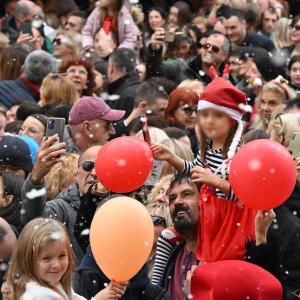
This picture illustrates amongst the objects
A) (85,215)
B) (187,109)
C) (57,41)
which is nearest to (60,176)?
(85,215)

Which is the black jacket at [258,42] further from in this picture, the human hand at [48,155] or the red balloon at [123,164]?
the human hand at [48,155]

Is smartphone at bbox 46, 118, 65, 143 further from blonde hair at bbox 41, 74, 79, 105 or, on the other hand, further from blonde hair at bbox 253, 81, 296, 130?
blonde hair at bbox 41, 74, 79, 105

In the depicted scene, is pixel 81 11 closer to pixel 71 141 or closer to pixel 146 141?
pixel 71 141

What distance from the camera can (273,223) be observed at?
21.1 feet

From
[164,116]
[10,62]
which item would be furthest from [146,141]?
[10,62]

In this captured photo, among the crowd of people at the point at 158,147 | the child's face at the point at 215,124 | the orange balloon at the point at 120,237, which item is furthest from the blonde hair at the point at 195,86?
the orange balloon at the point at 120,237

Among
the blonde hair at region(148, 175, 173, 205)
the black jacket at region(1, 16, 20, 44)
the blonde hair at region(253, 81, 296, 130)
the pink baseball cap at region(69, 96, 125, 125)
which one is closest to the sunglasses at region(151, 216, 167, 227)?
the blonde hair at region(148, 175, 173, 205)

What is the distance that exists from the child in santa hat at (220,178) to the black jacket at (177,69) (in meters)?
4.73

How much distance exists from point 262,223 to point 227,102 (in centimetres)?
75

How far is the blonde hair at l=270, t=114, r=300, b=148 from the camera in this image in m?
7.29

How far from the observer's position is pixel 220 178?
608 centimetres

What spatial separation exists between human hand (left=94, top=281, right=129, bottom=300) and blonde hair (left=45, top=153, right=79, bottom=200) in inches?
86.4

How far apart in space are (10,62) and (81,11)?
3390 millimetres

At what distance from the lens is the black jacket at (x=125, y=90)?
1055cm
